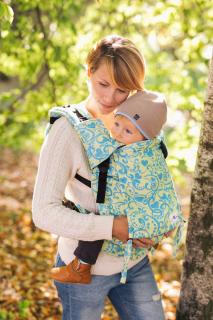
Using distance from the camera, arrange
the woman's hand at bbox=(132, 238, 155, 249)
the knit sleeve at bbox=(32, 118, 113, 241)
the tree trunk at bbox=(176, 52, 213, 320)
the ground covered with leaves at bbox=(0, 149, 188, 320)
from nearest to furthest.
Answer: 1. the knit sleeve at bbox=(32, 118, 113, 241)
2. the woman's hand at bbox=(132, 238, 155, 249)
3. the tree trunk at bbox=(176, 52, 213, 320)
4. the ground covered with leaves at bbox=(0, 149, 188, 320)

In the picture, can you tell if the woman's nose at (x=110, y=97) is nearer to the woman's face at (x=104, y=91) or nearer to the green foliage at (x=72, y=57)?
the woman's face at (x=104, y=91)

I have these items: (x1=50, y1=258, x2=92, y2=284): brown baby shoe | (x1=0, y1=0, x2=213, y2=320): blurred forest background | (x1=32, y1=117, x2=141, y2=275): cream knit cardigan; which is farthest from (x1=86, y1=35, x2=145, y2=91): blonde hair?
(x1=0, y1=0, x2=213, y2=320): blurred forest background

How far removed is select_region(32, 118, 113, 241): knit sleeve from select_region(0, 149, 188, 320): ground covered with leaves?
6.57 feet

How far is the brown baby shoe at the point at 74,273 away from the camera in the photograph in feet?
7.11

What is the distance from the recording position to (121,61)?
83.9 inches

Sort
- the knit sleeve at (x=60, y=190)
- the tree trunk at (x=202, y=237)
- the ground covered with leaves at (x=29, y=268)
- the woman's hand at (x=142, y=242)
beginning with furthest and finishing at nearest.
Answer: the ground covered with leaves at (x=29, y=268), the tree trunk at (x=202, y=237), the woman's hand at (x=142, y=242), the knit sleeve at (x=60, y=190)

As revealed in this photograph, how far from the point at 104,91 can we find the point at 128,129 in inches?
9.4

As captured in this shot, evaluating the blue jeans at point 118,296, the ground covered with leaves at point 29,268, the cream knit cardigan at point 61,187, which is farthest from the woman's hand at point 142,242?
the ground covered with leaves at point 29,268

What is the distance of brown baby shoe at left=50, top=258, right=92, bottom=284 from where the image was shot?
2166 millimetres

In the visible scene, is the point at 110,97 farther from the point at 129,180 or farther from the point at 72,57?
the point at 72,57

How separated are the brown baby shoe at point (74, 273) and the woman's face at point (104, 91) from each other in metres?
0.80

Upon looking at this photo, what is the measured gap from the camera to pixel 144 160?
7.02 ft

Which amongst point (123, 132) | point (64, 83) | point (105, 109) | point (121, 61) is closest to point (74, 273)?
point (123, 132)

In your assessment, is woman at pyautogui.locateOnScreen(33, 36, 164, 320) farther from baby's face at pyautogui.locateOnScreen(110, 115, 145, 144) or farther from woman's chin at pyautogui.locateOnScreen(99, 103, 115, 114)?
baby's face at pyautogui.locateOnScreen(110, 115, 145, 144)
